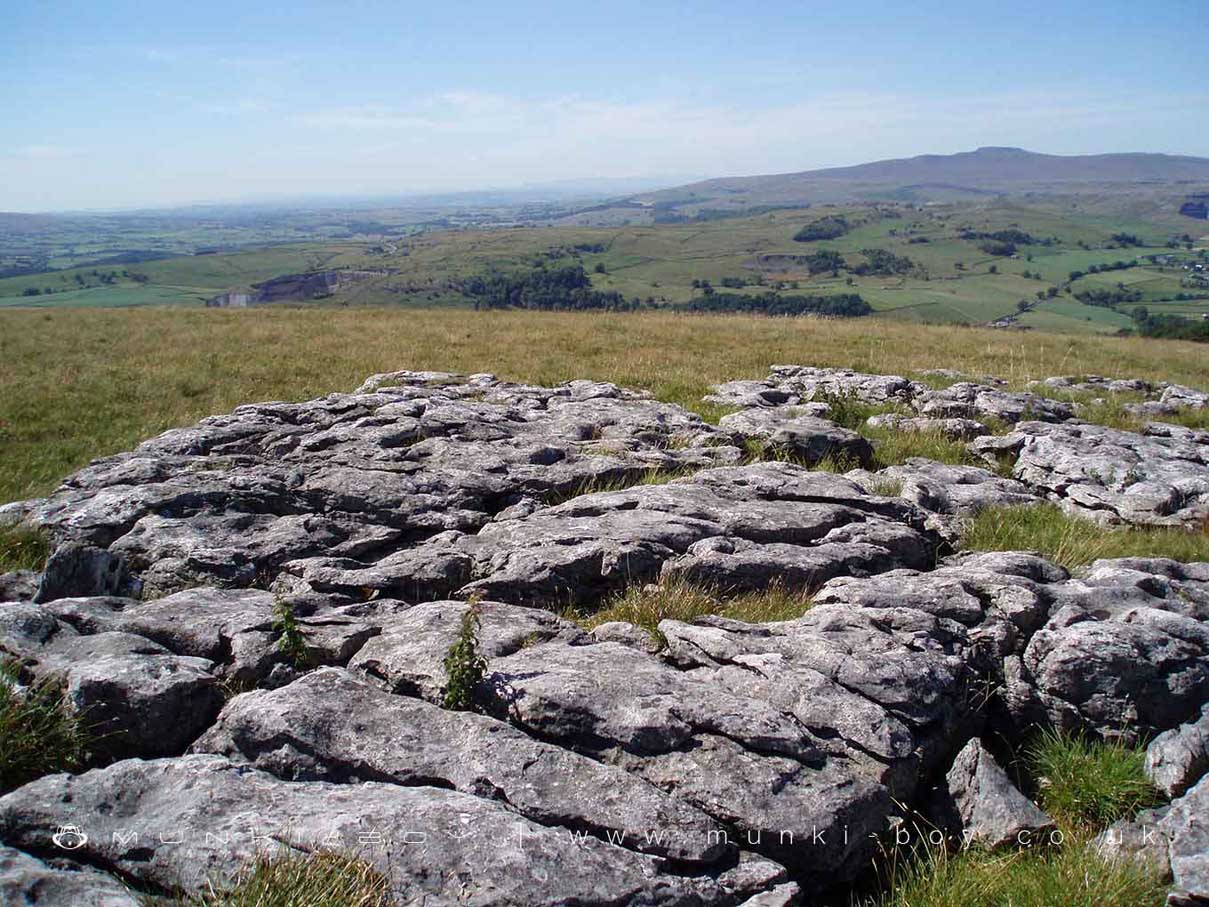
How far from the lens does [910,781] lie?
580 centimetres

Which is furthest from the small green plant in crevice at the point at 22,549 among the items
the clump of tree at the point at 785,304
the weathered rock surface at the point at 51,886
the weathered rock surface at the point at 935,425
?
the clump of tree at the point at 785,304

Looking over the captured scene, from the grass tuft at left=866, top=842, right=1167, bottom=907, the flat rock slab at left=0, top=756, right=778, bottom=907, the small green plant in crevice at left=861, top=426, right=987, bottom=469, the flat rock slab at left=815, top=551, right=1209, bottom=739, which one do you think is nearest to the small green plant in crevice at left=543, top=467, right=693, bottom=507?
the flat rock slab at left=815, top=551, right=1209, bottom=739

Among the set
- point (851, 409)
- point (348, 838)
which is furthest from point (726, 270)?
point (348, 838)

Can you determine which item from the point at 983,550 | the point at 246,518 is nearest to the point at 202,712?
the point at 246,518

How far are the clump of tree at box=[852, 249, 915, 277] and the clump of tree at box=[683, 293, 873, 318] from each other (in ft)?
128

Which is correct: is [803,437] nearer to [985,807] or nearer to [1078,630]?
[1078,630]

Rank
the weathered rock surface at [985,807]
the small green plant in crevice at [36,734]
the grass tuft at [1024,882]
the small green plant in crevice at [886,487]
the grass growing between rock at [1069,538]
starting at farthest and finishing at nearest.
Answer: the small green plant in crevice at [886,487] < the grass growing between rock at [1069,538] < the weathered rock surface at [985,807] < the small green plant in crevice at [36,734] < the grass tuft at [1024,882]

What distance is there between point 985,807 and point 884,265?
13111cm

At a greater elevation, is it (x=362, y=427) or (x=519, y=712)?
(x=362, y=427)

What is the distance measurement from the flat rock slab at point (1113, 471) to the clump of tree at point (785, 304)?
55150 millimetres

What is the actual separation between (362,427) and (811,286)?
93.5 m

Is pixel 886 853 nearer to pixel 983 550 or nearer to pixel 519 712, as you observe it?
pixel 519 712

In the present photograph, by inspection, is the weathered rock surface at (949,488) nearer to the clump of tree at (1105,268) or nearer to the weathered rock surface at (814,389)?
the weathered rock surface at (814,389)

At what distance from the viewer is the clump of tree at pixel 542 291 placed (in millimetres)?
80562
